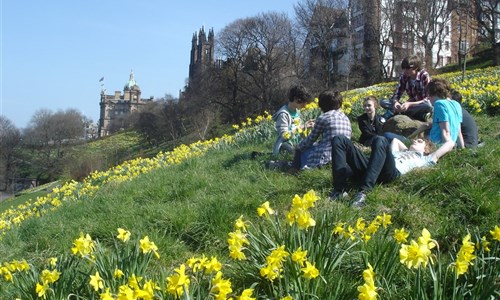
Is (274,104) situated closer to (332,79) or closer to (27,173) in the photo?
(332,79)

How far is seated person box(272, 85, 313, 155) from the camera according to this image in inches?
251

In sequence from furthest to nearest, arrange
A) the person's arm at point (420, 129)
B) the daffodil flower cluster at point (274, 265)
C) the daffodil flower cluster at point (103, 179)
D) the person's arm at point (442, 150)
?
1. the daffodil flower cluster at point (103, 179)
2. the person's arm at point (420, 129)
3. the person's arm at point (442, 150)
4. the daffodil flower cluster at point (274, 265)

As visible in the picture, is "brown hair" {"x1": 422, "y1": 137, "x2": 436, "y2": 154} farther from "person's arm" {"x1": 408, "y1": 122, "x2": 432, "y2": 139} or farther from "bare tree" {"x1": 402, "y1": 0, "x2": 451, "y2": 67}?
"bare tree" {"x1": 402, "y1": 0, "x2": 451, "y2": 67}

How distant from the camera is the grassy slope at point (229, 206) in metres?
3.77

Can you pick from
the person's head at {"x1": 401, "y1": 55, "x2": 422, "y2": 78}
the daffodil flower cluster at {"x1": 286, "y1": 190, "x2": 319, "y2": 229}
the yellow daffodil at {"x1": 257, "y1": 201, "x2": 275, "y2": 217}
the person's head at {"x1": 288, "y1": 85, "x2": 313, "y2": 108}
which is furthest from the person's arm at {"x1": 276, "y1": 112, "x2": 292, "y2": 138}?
the daffodil flower cluster at {"x1": 286, "y1": 190, "x2": 319, "y2": 229}

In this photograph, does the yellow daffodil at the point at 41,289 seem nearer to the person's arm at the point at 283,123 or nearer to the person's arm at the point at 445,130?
the person's arm at the point at 445,130

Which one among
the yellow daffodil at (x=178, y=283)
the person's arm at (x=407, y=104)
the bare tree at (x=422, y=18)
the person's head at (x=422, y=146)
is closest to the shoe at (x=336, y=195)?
the person's head at (x=422, y=146)

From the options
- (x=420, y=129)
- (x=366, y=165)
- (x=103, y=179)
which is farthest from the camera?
(x=103, y=179)

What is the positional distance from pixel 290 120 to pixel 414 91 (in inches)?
77.9

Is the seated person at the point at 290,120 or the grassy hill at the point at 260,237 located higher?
the seated person at the point at 290,120

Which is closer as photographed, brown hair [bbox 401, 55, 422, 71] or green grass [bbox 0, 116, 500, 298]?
green grass [bbox 0, 116, 500, 298]

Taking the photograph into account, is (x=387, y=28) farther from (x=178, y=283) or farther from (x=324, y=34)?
(x=178, y=283)

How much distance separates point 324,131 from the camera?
5.39 meters

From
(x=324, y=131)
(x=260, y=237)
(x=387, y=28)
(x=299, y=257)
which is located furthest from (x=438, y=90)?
(x=387, y=28)
